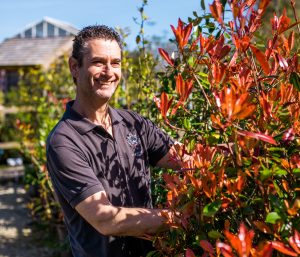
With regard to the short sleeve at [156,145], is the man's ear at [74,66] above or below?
above

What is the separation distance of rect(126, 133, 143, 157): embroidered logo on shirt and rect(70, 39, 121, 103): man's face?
0.71 feet

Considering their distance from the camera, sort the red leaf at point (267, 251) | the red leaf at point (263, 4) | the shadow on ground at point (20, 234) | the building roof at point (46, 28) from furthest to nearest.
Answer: the building roof at point (46, 28) → the shadow on ground at point (20, 234) → the red leaf at point (263, 4) → the red leaf at point (267, 251)

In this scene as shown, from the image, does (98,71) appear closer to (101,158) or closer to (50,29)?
(101,158)

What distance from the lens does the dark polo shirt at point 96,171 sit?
188cm

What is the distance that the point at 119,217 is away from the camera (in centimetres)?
171

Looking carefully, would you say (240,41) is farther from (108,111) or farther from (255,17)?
(108,111)

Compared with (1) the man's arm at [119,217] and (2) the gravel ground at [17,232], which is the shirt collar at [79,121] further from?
(2) the gravel ground at [17,232]

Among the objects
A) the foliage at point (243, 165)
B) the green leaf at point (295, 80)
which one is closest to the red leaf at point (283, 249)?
the foliage at point (243, 165)

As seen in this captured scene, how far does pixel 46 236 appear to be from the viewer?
562 centimetres

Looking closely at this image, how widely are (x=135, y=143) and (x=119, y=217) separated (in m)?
0.63

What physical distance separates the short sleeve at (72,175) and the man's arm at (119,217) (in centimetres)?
3

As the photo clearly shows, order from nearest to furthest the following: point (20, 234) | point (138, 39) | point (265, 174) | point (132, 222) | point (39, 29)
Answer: point (265, 174) → point (132, 222) → point (138, 39) → point (20, 234) → point (39, 29)

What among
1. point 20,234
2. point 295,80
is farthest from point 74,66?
point 20,234

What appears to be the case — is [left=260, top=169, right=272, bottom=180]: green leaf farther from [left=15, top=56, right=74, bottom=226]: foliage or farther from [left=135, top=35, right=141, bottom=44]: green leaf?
[left=15, top=56, right=74, bottom=226]: foliage
